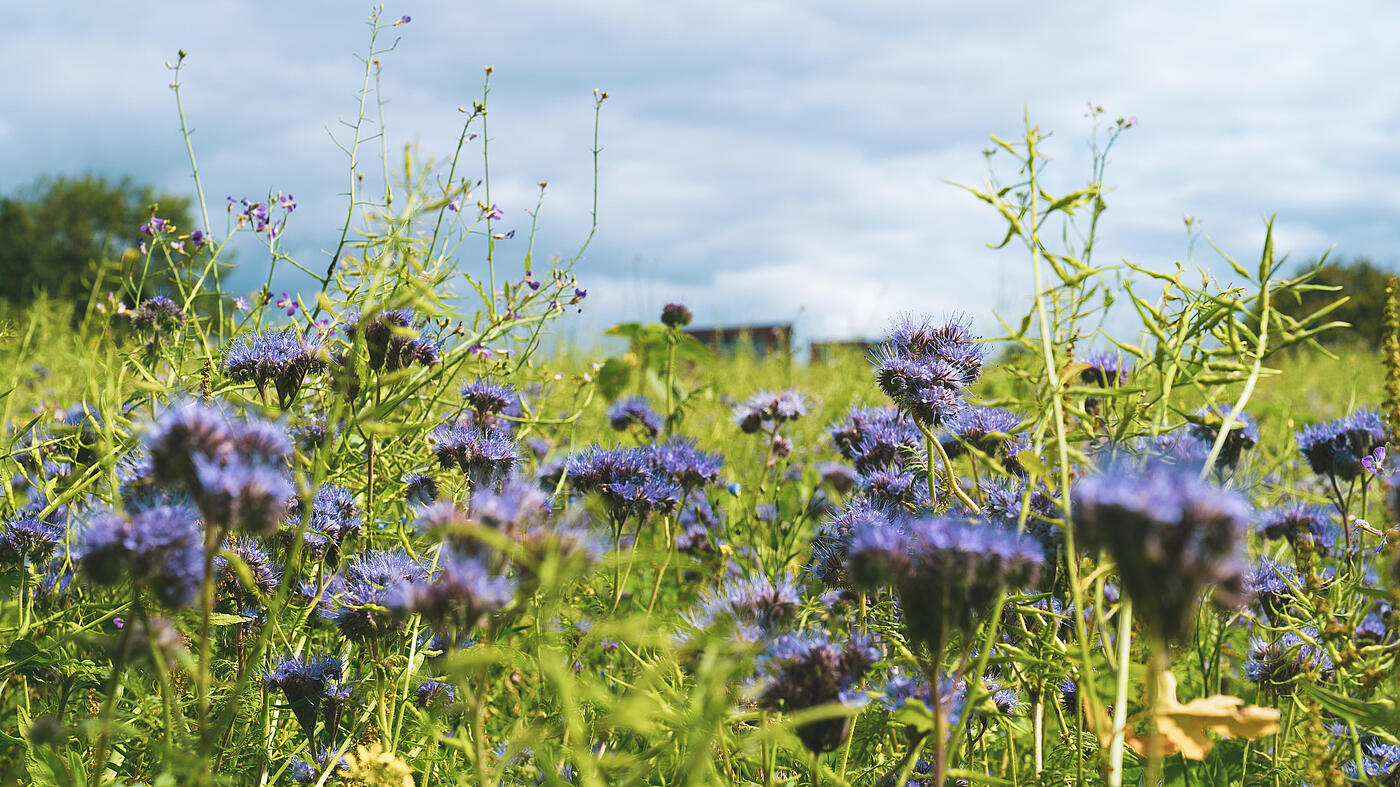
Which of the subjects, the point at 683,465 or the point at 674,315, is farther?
the point at 674,315

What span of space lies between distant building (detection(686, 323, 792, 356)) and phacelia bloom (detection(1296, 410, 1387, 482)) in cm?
249

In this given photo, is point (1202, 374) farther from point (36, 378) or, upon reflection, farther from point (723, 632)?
point (36, 378)

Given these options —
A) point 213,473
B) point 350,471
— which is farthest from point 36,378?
point 213,473

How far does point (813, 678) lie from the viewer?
1.08 meters

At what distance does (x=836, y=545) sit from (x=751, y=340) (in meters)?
9.98

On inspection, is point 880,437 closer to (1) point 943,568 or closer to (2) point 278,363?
(1) point 943,568

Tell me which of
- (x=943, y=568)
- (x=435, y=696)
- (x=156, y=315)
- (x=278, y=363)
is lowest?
(x=435, y=696)

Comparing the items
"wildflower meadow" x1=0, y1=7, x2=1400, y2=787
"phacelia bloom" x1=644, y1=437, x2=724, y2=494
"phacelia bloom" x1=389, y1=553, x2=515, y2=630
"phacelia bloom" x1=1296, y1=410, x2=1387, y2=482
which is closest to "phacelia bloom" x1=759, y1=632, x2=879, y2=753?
"wildflower meadow" x1=0, y1=7, x2=1400, y2=787

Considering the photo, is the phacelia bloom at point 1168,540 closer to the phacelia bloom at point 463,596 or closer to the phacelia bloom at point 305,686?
the phacelia bloom at point 463,596

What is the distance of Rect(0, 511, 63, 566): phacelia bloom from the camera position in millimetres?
1715

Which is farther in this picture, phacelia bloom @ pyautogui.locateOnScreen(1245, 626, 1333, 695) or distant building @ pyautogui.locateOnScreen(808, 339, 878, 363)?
distant building @ pyautogui.locateOnScreen(808, 339, 878, 363)

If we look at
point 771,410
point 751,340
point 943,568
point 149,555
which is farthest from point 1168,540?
point 751,340

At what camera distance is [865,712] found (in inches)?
61.9

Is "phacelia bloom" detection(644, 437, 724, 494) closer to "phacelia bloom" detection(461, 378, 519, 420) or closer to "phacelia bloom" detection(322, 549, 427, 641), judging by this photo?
"phacelia bloom" detection(461, 378, 519, 420)
